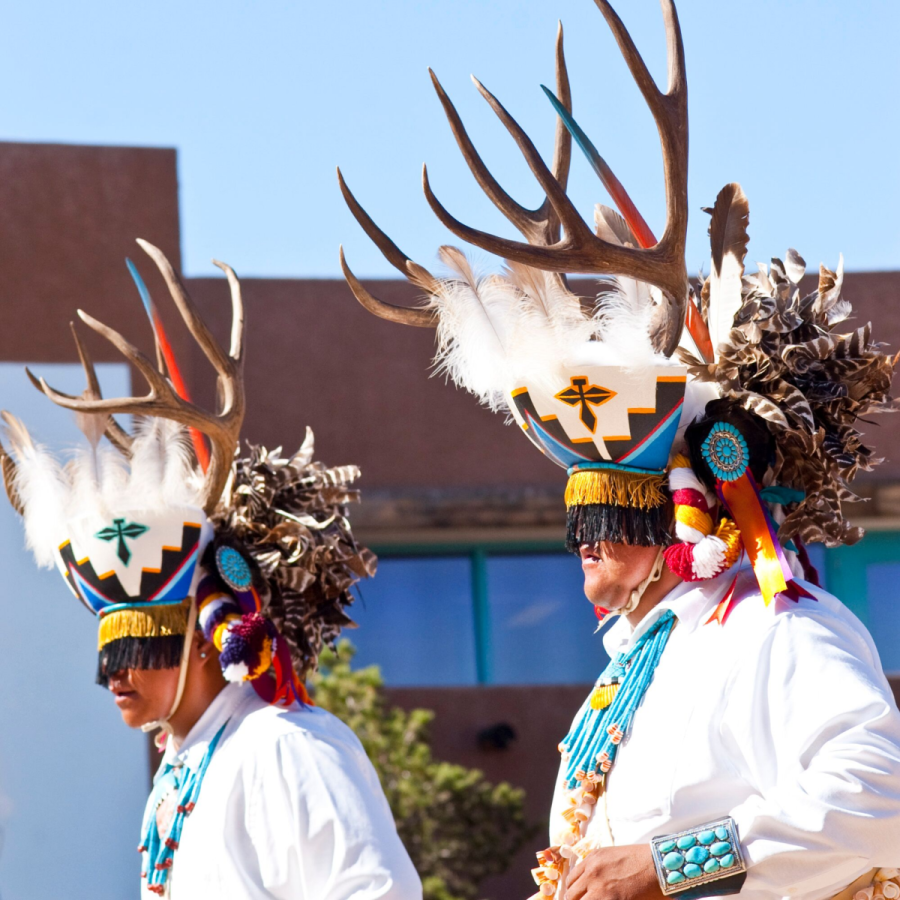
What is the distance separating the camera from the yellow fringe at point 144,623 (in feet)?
11.8

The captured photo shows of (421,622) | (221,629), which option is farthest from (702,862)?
(421,622)

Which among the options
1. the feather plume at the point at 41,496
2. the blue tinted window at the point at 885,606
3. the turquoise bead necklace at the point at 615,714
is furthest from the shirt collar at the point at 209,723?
the blue tinted window at the point at 885,606

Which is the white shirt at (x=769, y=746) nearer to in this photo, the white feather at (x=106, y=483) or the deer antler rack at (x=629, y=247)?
the deer antler rack at (x=629, y=247)

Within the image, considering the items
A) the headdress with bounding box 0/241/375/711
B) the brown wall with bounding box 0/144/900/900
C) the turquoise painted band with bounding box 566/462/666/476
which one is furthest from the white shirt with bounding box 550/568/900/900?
the brown wall with bounding box 0/144/900/900

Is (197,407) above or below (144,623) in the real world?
above

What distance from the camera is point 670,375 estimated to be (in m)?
2.49

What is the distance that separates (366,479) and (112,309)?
213cm

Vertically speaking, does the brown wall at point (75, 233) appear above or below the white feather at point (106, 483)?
above

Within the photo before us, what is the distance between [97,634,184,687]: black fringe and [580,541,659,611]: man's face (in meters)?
1.41

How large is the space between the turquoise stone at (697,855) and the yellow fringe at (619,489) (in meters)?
0.67

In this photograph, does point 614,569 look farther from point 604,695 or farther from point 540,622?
point 540,622

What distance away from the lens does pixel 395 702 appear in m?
8.48

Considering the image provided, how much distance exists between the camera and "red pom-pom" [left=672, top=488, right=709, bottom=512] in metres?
2.46

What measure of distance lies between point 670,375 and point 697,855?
2.80 feet
